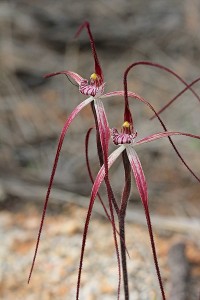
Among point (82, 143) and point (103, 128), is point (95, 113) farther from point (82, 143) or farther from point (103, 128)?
point (82, 143)

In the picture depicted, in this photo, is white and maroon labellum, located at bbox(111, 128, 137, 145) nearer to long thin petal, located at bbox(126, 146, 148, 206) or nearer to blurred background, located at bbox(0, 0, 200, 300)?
long thin petal, located at bbox(126, 146, 148, 206)

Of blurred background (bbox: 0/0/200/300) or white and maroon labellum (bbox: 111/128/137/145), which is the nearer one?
white and maroon labellum (bbox: 111/128/137/145)

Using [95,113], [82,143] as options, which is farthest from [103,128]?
[82,143]

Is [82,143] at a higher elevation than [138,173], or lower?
higher

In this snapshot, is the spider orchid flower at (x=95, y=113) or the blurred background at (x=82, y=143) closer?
the spider orchid flower at (x=95, y=113)

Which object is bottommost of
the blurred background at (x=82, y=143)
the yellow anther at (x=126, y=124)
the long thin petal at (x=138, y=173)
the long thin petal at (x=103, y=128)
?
the long thin petal at (x=138, y=173)

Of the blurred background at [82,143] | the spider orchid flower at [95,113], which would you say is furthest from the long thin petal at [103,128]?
the blurred background at [82,143]

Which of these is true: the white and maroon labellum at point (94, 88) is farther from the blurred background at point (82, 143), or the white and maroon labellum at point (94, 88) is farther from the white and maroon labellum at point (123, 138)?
the blurred background at point (82, 143)

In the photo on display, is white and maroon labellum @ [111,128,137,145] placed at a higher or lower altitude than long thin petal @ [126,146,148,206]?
higher

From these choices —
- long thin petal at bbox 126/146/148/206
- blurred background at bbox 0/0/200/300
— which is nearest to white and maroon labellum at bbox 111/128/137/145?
long thin petal at bbox 126/146/148/206
